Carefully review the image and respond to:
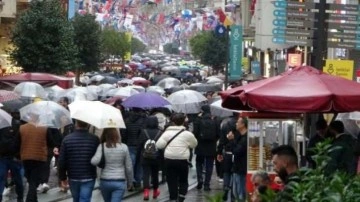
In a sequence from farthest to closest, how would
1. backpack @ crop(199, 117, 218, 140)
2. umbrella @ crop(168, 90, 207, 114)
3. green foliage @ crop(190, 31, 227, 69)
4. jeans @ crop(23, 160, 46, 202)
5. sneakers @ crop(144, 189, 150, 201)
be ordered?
green foliage @ crop(190, 31, 227, 69)
umbrella @ crop(168, 90, 207, 114)
backpack @ crop(199, 117, 218, 140)
sneakers @ crop(144, 189, 150, 201)
jeans @ crop(23, 160, 46, 202)

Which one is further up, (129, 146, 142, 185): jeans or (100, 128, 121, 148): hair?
(100, 128, 121, 148): hair

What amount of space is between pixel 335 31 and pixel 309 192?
9577 mm

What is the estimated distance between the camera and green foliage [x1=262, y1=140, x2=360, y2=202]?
6635mm

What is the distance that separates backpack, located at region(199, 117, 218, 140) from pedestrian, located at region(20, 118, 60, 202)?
5.20 m

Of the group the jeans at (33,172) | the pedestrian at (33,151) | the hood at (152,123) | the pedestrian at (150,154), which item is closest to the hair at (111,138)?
the pedestrian at (33,151)

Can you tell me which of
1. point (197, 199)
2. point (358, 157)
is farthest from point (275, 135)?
point (197, 199)

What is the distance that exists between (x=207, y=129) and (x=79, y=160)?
771 cm

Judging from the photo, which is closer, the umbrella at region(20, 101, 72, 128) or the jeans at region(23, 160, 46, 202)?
the jeans at region(23, 160, 46, 202)

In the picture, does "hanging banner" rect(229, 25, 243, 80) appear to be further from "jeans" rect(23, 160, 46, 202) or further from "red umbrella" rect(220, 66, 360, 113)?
"red umbrella" rect(220, 66, 360, 113)

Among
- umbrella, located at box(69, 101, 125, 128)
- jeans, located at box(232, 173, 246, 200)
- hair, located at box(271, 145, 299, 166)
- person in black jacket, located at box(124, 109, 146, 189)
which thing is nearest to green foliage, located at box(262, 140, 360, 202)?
hair, located at box(271, 145, 299, 166)

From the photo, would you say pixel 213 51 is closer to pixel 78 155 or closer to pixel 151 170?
pixel 151 170

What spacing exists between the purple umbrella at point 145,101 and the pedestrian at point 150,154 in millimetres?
3427

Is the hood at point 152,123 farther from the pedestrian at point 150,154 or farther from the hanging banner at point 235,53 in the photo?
the hanging banner at point 235,53

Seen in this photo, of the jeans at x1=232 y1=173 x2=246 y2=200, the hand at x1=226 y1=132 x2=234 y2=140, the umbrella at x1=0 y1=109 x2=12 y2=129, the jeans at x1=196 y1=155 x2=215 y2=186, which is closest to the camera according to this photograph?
the umbrella at x1=0 y1=109 x2=12 y2=129
